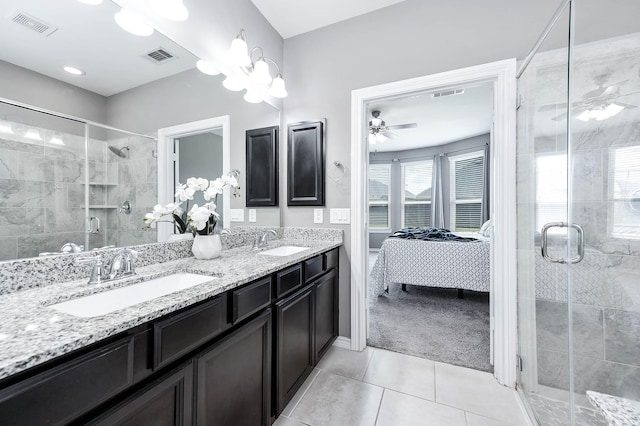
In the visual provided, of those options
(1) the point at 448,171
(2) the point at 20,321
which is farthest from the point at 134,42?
(1) the point at 448,171

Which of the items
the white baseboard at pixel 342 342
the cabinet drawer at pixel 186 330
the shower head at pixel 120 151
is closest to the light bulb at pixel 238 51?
the shower head at pixel 120 151

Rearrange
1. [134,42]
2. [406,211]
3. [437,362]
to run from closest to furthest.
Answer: [134,42]
[437,362]
[406,211]

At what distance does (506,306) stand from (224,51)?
2590mm

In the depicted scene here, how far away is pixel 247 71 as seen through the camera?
2.06 m

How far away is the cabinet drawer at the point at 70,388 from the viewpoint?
488 mm

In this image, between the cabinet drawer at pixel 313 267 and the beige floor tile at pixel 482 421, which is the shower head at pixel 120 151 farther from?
the beige floor tile at pixel 482 421

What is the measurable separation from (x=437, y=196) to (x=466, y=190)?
2.02ft

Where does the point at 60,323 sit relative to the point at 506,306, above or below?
above

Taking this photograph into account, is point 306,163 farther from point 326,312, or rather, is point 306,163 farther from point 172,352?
point 172,352

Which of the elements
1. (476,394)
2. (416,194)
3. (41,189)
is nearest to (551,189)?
(476,394)

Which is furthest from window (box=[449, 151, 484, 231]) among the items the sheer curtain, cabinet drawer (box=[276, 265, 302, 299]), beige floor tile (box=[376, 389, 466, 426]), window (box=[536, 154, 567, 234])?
cabinet drawer (box=[276, 265, 302, 299])

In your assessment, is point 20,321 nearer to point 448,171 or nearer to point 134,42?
point 134,42

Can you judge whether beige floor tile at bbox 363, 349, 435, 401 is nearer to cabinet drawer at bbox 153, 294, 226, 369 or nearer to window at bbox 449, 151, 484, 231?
cabinet drawer at bbox 153, 294, 226, 369

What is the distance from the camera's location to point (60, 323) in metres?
0.66
